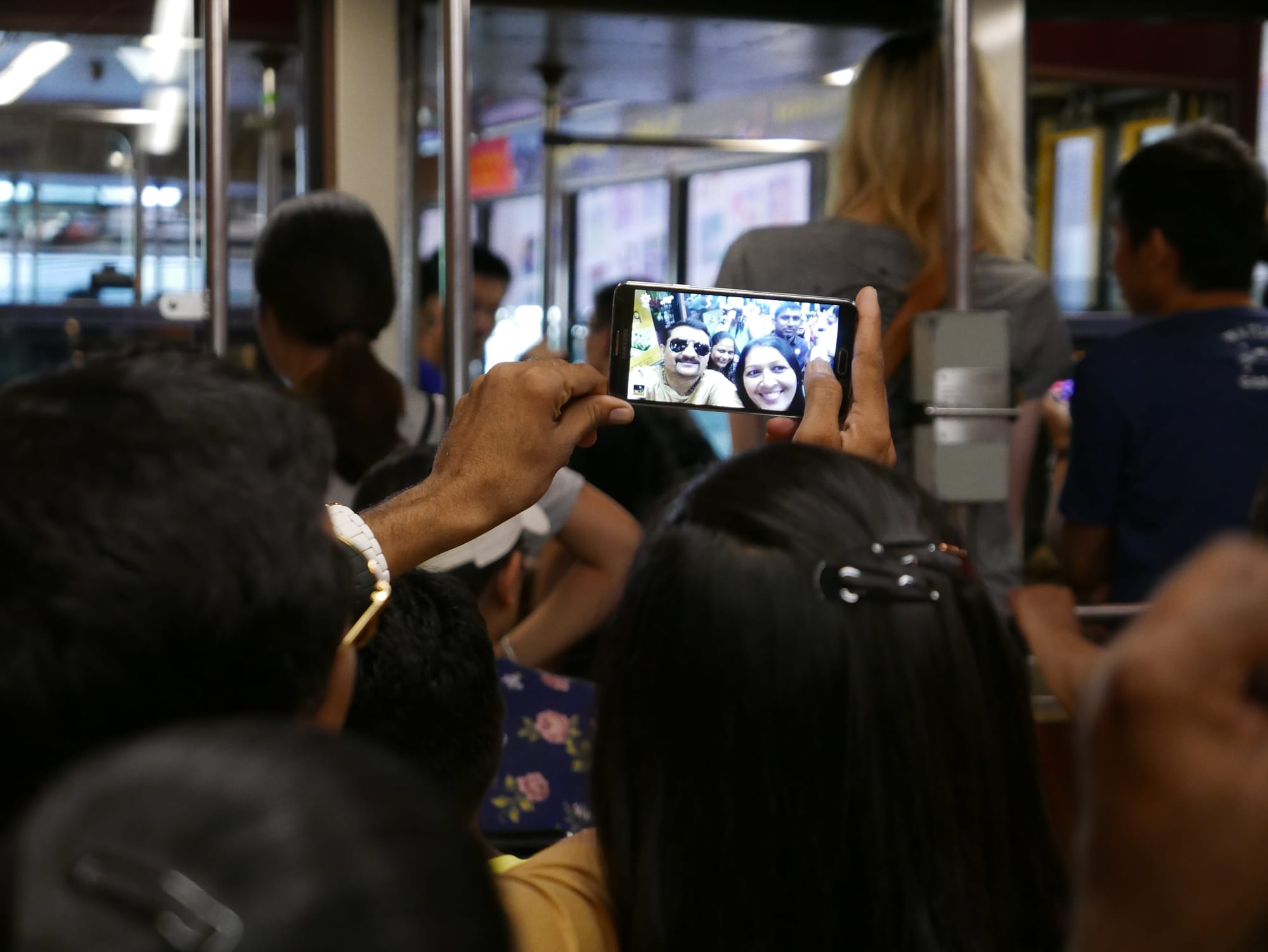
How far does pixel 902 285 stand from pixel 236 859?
214 cm

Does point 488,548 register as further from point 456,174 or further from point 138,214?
point 138,214

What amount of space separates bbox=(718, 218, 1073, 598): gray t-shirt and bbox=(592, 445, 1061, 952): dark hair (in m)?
1.38

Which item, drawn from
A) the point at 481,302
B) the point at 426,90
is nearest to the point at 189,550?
the point at 481,302

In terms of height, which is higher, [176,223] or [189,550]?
[176,223]

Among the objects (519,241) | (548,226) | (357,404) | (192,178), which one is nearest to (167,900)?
(357,404)

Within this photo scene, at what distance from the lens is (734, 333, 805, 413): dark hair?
5.25 feet

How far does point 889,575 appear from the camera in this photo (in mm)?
948

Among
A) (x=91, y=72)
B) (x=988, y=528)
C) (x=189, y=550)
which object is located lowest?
(x=988, y=528)

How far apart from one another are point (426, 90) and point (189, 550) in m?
5.22

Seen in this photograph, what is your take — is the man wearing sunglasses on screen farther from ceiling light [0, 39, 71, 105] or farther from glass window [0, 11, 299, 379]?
ceiling light [0, 39, 71, 105]

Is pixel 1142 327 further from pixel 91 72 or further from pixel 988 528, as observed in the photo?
pixel 91 72

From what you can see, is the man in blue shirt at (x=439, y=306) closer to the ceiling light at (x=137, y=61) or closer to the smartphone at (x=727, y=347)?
the ceiling light at (x=137, y=61)

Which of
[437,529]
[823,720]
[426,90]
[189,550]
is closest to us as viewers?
[189,550]

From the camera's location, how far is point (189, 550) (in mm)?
679
